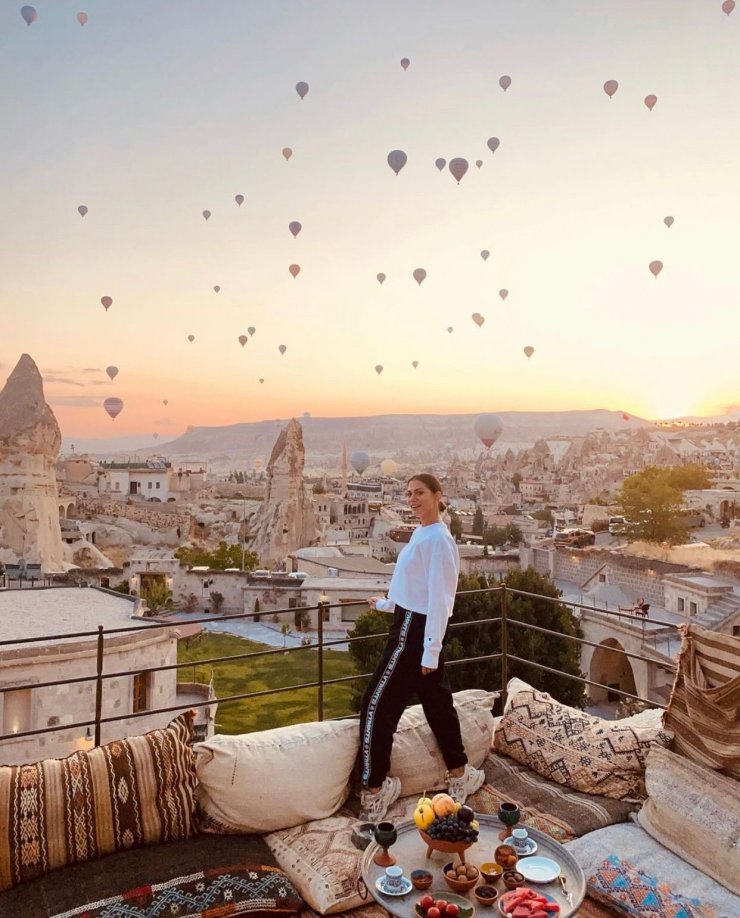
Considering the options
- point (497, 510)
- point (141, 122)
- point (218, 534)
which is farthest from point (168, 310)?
point (497, 510)

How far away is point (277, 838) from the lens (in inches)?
111

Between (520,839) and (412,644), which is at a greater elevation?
(412,644)

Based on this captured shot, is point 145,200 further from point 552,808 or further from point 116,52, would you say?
point 552,808

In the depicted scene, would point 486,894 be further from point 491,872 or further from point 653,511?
point 653,511

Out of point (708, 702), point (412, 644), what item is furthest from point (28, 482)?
point (708, 702)

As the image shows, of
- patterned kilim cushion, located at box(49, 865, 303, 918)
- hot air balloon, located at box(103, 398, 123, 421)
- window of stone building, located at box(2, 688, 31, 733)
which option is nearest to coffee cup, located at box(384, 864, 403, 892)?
patterned kilim cushion, located at box(49, 865, 303, 918)

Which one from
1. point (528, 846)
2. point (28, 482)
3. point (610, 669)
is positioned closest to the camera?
point (528, 846)

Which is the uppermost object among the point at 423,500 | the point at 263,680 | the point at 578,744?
the point at 423,500

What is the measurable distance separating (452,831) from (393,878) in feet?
0.71

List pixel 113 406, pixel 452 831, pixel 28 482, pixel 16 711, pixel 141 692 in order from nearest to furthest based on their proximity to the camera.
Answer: pixel 452 831, pixel 16 711, pixel 141 692, pixel 113 406, pixel 28 482

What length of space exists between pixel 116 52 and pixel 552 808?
48.2 feet

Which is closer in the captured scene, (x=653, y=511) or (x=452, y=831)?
(x=452, y=831)

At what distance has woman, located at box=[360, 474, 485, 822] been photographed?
9.65 ft

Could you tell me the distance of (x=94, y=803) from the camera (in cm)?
259
